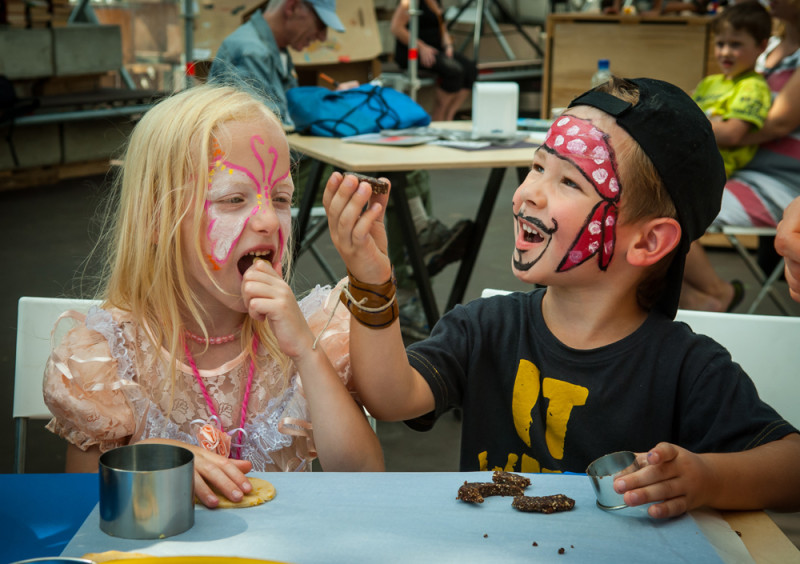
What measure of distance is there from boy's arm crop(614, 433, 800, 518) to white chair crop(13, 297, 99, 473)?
102 centimetres

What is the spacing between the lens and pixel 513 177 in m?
8.12

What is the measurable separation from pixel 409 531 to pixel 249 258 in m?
0.63

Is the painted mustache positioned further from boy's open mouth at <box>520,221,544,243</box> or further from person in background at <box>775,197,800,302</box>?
person in background at <box>775,197,800,302</box>

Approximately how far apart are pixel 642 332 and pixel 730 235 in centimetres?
250

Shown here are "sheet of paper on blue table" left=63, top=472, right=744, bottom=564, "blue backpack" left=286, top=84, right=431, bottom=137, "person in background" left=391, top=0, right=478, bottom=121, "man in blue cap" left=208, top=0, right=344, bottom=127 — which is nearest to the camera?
"sheet of paper on blue table" left=63, top=472, right=744, bottom=564

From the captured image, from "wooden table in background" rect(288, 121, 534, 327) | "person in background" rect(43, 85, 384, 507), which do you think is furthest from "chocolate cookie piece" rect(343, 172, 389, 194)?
"wooden table in background" rect(288, 121, 534, 327)

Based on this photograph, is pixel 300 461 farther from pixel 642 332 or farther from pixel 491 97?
pixel 491 97

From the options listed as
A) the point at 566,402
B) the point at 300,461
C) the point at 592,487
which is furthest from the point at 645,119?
the point at 300,461

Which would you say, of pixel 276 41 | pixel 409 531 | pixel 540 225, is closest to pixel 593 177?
pixel 540 225

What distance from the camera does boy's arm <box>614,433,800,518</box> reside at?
38.4 inches

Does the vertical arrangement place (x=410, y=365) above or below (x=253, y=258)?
below

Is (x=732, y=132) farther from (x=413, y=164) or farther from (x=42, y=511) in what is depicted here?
(x=42, y=511)

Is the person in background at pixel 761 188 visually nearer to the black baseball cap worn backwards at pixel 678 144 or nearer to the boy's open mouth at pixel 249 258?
the black baseball cap worn backwards at pixel 678 144

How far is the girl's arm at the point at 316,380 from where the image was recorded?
4.02 feet
